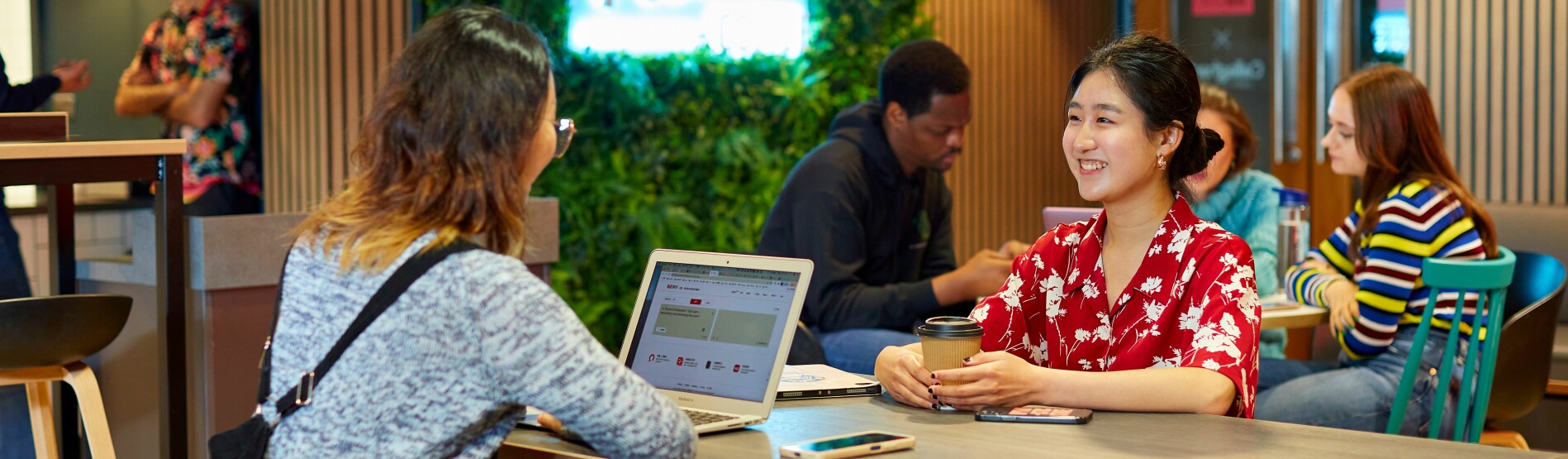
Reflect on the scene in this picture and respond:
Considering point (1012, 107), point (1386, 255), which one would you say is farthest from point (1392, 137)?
point (1012, 107)

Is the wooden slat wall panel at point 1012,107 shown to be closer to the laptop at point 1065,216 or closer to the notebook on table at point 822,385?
the laptop at point 1065,216

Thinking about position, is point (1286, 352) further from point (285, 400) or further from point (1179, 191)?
point (285, 400)

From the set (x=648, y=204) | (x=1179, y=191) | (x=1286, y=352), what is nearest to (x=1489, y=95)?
(x=1286, y=352)

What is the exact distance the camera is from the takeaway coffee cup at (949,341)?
1820 millimetres

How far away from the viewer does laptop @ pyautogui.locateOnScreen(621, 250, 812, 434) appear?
1.79m

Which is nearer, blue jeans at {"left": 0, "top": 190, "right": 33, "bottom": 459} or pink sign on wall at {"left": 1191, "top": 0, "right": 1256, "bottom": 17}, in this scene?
blue jeans at {"left": 0, "top": 190, "right": 33, "bottom": 459}

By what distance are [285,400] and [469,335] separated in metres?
0.25

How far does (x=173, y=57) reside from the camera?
4.71 meters

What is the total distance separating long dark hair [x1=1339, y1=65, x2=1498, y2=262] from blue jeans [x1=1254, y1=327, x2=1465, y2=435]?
1.05 feet

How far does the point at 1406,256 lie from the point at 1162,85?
1421 mm

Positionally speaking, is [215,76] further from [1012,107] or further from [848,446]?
[1012,107]

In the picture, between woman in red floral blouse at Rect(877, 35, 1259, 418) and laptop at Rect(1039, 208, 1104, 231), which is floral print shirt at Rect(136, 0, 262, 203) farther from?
woman in red floral blouse at Rect(877, 35, 1259, 418)

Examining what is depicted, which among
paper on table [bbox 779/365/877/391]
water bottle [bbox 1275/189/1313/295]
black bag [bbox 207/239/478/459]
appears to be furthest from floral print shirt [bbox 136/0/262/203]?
water bottle [bbox 1275/189/1313/295]

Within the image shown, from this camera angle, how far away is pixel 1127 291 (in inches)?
79.3
